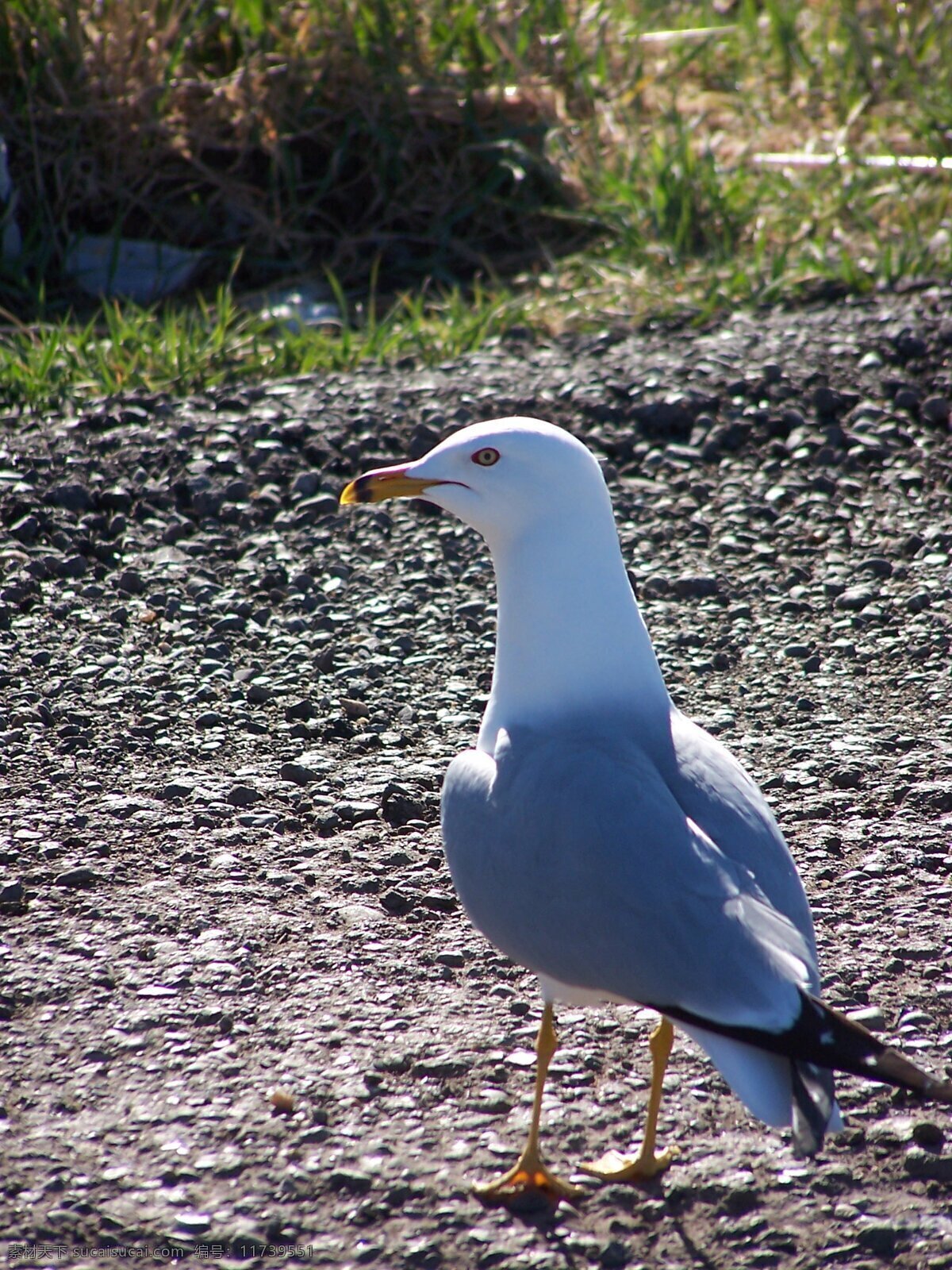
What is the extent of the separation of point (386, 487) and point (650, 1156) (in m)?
1.40

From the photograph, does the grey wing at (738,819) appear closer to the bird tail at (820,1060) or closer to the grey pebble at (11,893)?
the bird tail at (820,1060)

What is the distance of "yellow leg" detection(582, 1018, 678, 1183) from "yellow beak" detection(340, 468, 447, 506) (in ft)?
3.75


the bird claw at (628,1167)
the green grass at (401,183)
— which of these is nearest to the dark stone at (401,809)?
the bird claw at (628,1167)

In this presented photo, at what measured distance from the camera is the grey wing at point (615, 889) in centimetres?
222

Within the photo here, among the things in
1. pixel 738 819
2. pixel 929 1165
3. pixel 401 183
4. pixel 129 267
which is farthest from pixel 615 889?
pixel 401 183

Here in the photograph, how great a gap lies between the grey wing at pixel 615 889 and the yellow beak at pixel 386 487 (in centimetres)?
59

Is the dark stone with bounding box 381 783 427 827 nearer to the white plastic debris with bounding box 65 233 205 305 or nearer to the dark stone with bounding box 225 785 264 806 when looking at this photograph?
the dark stone with bounding box 225 785 264 806

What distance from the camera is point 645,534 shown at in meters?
5.04

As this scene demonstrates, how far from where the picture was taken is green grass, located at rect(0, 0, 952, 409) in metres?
6.62

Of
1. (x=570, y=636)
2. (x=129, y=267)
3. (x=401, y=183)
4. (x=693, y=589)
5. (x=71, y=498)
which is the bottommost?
(x=693, y=589)

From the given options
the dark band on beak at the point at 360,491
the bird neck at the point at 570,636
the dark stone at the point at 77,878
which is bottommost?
the dark stone at the point at 77,878

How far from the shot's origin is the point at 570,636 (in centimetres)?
271

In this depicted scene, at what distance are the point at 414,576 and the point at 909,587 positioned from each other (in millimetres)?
1645

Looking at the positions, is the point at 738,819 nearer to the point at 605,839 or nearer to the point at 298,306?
the point at 605,839
